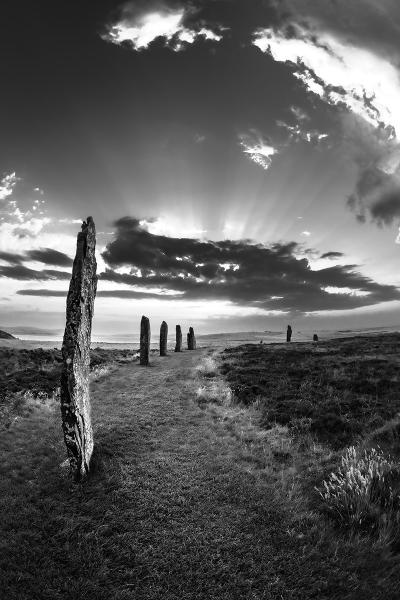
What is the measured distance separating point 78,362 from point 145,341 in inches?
821

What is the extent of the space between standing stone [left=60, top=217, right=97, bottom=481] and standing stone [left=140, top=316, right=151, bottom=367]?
19223 millimetres

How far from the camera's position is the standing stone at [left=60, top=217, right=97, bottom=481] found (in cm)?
801

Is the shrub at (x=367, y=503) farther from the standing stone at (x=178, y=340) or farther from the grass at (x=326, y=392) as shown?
the standing stone at (x=178, y=340)

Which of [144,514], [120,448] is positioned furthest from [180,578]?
[120,448]

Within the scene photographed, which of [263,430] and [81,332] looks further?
[263,430]

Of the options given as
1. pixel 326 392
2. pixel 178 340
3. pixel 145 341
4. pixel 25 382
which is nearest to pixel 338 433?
pixel 326 392

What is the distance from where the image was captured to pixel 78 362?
8.30 metres

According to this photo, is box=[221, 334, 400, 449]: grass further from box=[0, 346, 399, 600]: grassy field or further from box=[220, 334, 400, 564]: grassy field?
box=[0, 346, 399, 600]: grassy field

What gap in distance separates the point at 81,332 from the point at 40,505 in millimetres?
3669

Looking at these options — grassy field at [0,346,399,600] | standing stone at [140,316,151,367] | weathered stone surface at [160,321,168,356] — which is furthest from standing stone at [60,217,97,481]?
weathered stone surface at [160,321,168,356]

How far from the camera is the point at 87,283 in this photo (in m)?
8.89

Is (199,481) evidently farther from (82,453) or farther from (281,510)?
(82,453)

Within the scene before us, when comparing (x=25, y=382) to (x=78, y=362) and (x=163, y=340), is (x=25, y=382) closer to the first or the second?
(x=78, y=362)

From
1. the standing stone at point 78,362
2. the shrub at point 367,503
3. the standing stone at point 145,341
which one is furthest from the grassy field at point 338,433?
the standing stone at point 145,341
